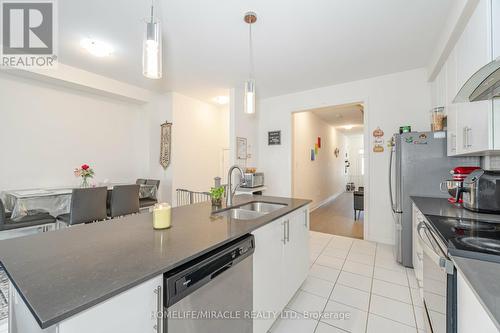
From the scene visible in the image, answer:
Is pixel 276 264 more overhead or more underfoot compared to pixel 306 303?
more overhead

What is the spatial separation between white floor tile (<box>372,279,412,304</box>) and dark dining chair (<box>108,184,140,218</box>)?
3337 mm

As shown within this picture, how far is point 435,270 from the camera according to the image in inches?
48.6

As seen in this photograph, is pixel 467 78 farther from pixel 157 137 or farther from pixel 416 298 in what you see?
pixel 157 137

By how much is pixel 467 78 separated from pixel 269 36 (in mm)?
1876

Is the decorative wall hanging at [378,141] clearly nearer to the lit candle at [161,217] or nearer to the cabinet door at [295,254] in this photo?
the cabinet door at [295,254]

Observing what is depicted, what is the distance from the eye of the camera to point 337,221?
4602 millimetres

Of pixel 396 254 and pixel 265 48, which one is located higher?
pixel 265 48

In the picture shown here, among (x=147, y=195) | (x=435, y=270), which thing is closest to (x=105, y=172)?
(x=147, y=195)

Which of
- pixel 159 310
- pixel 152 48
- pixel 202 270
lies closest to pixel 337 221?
pixel 202 270

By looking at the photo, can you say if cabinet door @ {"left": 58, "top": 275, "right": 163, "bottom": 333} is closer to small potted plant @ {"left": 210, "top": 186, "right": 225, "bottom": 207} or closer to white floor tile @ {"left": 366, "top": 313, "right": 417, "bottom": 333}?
small potted plant @ {"left": 210, "top": 186, "right": 225, "bottom": 207}

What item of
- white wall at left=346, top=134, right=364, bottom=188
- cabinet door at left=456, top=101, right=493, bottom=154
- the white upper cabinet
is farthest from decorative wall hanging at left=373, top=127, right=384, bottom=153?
white wall at left=346, top=134, right=364, bottom=188

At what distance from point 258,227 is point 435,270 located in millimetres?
1061

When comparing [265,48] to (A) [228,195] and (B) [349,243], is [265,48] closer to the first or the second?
(A) [228,195]

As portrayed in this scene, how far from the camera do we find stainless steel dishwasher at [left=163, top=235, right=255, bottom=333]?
0.84 meters
